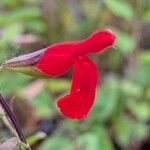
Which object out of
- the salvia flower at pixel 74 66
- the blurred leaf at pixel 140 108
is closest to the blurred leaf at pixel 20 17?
the blurred leaf at pixel 140 108

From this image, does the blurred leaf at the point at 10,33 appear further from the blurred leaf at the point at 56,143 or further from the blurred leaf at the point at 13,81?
the blurred leaf at the point at 56,143

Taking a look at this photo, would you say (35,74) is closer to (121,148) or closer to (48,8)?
(121,148)

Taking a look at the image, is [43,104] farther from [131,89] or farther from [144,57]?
[144,57]

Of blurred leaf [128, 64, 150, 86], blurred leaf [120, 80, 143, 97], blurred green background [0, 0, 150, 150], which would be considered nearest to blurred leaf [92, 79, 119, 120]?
blurred green background [0, 0, 150, 150]

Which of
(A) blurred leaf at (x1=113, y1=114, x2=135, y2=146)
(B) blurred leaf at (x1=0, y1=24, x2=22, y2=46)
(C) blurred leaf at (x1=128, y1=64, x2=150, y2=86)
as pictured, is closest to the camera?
(B) blurred leaf at (x1=0, y1=24, x2=22, y2=46)

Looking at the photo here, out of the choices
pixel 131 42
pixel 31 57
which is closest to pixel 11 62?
pixel 31 57

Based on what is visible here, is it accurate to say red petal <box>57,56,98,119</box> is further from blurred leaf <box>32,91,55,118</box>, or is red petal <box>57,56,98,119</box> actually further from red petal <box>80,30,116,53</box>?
blurred leaf <box>32,91,55,118</box>

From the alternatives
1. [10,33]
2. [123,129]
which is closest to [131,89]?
[123,129]
